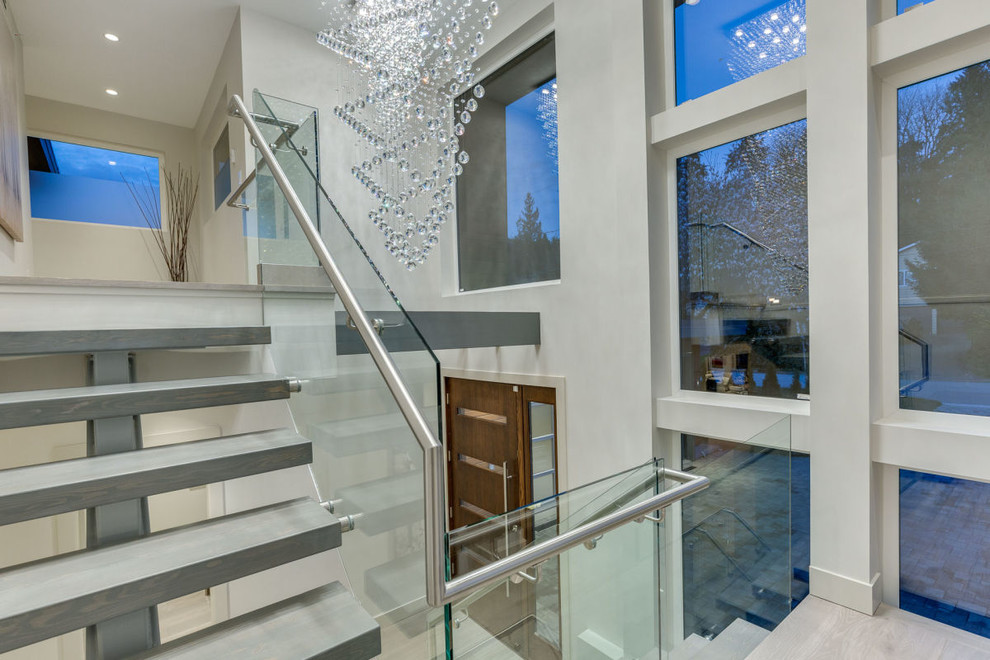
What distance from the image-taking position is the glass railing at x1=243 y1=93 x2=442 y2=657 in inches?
58.4

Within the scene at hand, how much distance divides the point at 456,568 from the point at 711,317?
7.55 feet

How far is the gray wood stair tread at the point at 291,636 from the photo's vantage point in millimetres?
1239

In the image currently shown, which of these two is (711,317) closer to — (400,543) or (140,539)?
(400,543)

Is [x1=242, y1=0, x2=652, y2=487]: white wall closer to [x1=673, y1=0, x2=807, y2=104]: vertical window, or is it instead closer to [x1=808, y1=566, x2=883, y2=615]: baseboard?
[x1=673, y1=0, x2=807, y2=104]: vertical window

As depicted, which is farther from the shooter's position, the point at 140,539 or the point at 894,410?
the point at 894,410

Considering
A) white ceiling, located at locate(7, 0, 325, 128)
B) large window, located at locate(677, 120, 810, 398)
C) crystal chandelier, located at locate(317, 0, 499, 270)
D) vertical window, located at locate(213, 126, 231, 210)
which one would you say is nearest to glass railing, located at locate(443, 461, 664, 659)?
large window, located at locate(677, 120, 810, 398)

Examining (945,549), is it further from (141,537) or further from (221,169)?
(221,169)

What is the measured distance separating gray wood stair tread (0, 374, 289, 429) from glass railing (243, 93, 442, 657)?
20cm

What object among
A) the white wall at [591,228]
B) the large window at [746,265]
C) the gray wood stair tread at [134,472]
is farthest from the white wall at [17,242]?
the large window at [746,265]

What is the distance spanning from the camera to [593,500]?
1.66 metres

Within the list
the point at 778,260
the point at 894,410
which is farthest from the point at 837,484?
the point at 778,260

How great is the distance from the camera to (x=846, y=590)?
89.5 inches

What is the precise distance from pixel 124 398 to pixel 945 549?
336cm

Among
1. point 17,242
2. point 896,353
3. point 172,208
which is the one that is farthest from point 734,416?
point 172,208
